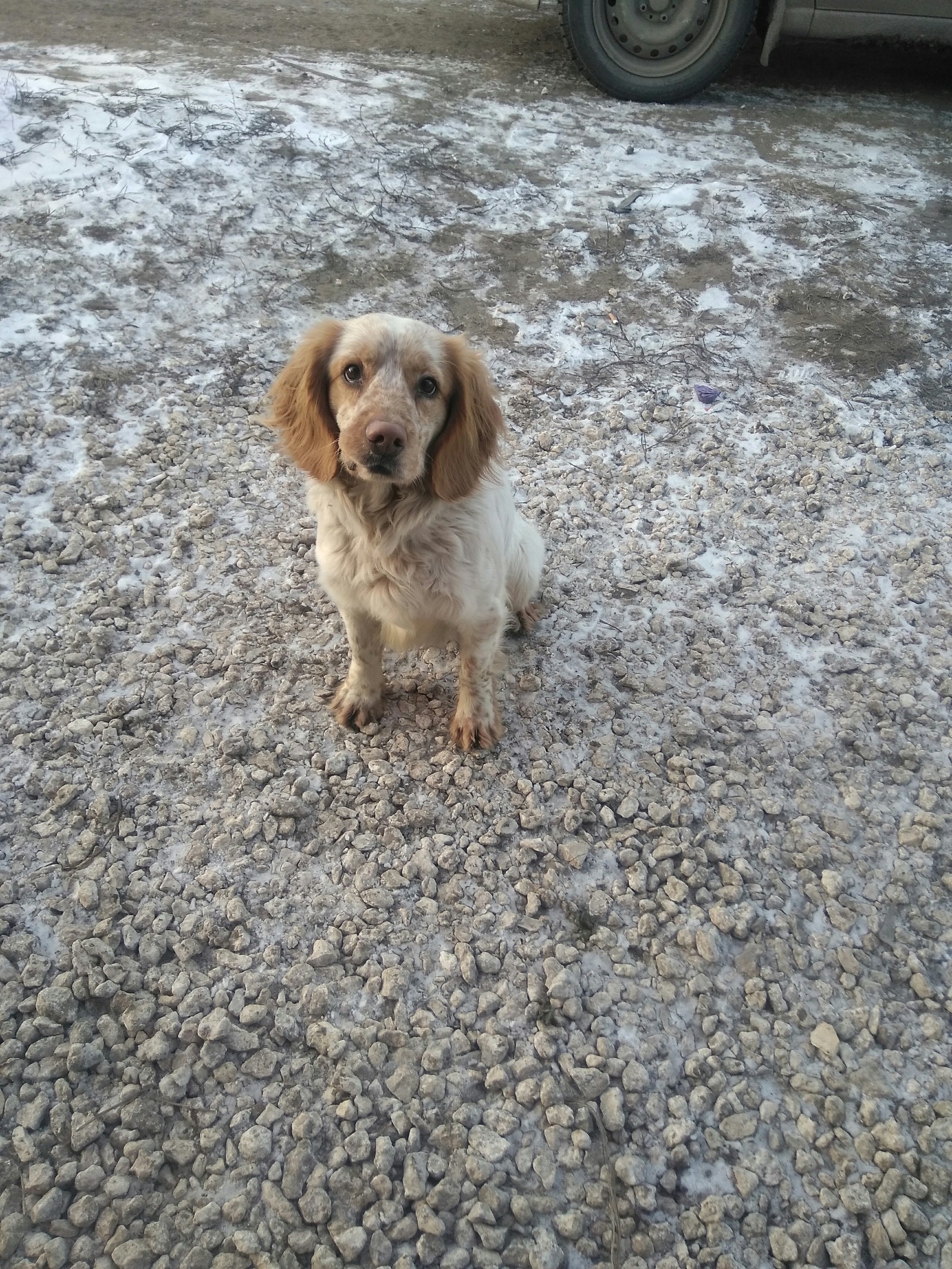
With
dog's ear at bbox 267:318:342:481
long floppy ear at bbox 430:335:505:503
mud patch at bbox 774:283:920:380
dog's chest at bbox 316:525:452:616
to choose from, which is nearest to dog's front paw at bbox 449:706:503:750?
dog's chest at bbox 316:525:452:616

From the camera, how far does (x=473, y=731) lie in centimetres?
259

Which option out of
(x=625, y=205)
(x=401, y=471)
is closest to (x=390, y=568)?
(x=401, y=471)

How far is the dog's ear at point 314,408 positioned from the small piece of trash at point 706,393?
7.30 ft

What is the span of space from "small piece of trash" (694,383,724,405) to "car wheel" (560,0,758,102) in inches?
120

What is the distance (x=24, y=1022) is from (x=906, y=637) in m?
3.02

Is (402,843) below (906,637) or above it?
below

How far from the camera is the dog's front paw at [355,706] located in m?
2.64

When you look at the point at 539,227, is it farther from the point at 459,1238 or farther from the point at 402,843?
the point at 459,1238

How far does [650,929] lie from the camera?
2154mm

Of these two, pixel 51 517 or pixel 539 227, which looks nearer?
pixel 51 517

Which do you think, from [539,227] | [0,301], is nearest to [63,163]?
[0,301]

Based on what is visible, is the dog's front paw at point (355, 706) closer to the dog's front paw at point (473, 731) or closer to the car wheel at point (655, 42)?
the dog's front paw at point (473, 731)

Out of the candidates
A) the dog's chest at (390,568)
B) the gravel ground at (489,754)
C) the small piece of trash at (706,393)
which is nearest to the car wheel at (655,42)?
the gravel ground at (489,754)

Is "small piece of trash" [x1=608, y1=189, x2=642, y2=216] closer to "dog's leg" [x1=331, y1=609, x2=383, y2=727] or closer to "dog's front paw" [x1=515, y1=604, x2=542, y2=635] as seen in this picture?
"dog's front paw" [x1=515, y1=604, x2=542, y2=635]
